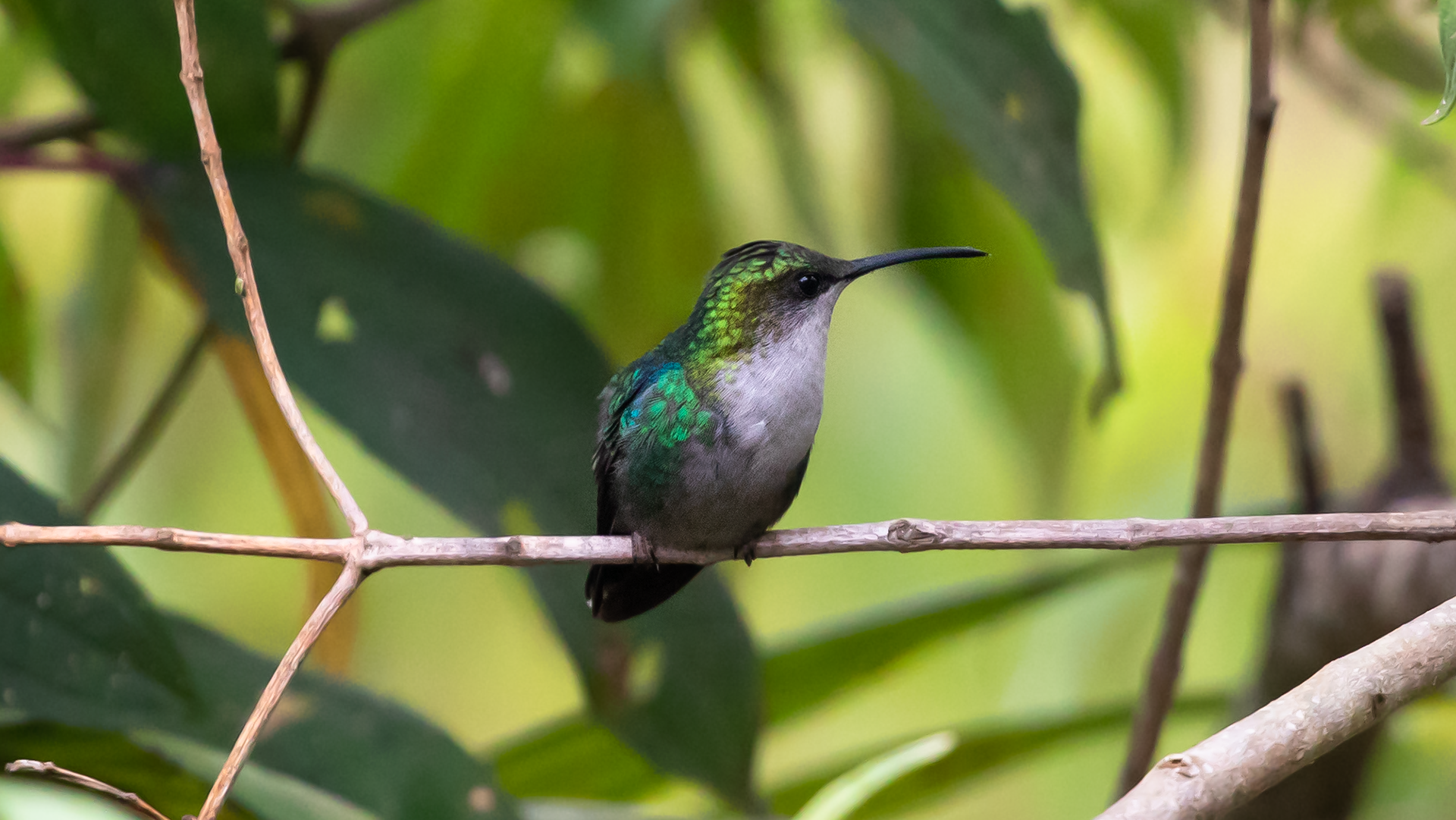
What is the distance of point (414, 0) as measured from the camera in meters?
1.60

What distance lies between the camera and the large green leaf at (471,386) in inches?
48.8

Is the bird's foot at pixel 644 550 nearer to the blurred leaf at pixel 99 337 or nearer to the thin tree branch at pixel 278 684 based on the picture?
the thin tree branch at pixel 278 684

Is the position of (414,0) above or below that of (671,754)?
above

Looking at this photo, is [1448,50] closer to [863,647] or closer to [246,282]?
[246,282]

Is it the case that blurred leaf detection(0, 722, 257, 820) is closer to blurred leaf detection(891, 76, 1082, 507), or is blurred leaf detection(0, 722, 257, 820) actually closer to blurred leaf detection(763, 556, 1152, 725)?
blurred leaf detection(763, 556, 1152, 725)

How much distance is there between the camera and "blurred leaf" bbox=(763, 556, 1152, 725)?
62.7 inches

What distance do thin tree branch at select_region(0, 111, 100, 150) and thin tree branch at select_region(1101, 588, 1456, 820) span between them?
55.8 inches

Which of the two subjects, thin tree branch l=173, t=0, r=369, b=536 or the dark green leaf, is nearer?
thin tree branch l=173, t=0, r=369, b=536

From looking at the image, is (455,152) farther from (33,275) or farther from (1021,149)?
(1021,149)

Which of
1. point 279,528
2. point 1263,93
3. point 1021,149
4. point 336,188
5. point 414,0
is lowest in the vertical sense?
point 1263,93

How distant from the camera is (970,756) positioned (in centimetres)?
153

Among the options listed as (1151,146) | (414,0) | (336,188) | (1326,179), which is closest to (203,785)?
(336,188)

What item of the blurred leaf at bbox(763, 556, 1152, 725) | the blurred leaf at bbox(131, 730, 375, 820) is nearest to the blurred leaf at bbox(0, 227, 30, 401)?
the blurred leaf at bbox(131, 730, 375, 820)

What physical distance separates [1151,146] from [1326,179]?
379mm
